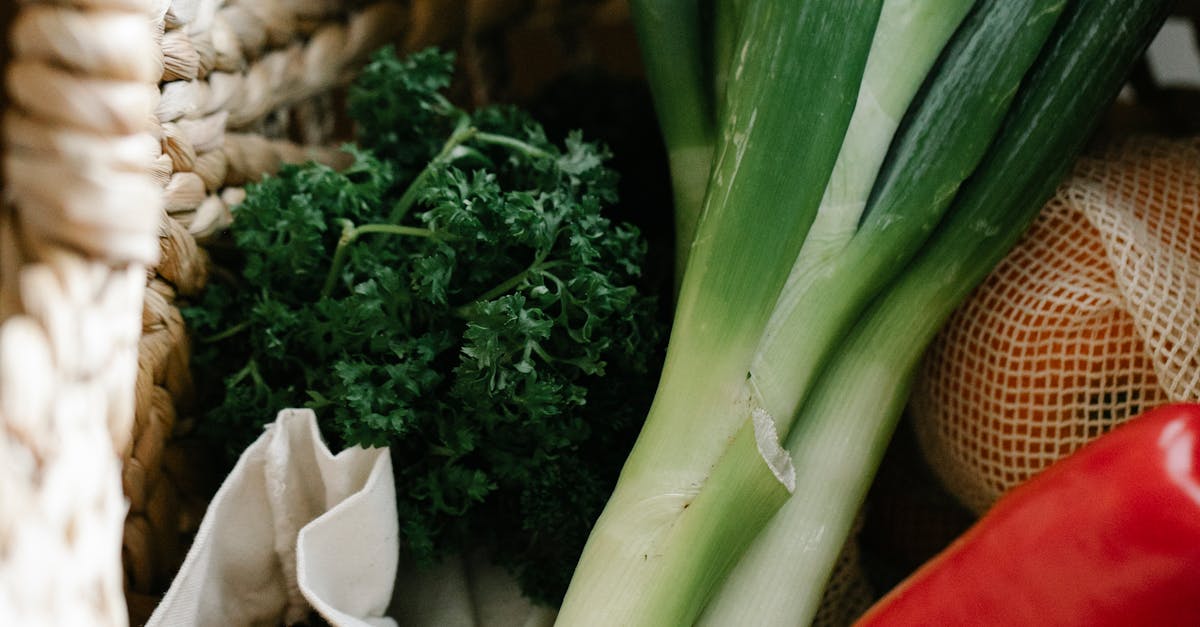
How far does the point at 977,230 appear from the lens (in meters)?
0.75

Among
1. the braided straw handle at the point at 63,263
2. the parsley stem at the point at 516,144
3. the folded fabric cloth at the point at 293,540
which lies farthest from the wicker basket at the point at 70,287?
the parsley stem at the point at 516,144

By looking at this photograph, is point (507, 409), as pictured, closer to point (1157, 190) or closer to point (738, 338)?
point (738, 338)

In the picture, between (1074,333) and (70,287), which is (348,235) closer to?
(70,287)

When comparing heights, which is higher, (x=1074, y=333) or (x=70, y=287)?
(x=70, y=287)

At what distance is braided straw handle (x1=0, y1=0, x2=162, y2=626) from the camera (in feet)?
1.21

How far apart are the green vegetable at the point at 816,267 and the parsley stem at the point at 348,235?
20cm

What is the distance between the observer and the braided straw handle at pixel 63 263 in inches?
14.5

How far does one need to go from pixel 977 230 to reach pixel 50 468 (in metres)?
0.63

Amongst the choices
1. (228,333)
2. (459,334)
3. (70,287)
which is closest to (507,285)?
(459,334)

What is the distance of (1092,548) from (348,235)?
526 mm

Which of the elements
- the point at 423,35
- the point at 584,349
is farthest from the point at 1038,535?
the point at 423,35

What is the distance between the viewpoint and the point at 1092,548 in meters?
0.58

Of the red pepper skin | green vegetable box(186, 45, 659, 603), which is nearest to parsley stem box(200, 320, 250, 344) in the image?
green vegetable box(186, 45, 659, 603)

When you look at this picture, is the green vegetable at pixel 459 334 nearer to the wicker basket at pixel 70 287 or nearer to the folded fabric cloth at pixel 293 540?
the folded fabric cloth at pixel 293 540
